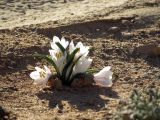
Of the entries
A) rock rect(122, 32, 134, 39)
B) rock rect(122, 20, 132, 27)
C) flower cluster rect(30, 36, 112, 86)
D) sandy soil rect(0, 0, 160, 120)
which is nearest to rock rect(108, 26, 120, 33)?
sandy soil rect(0, 0, 160, 120)

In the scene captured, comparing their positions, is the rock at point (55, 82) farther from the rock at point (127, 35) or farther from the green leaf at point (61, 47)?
the rock at point (127, 35)

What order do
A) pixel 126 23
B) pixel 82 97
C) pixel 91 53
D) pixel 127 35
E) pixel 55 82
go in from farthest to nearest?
pixel 126 23 < pixel 127 35 < pixel 91 53 < pixel 55 82 < pixel 82 97

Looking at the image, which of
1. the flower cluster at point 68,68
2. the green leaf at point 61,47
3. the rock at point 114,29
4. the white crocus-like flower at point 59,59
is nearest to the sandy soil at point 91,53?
the rock at point 114,29

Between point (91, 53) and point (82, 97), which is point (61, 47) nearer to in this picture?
point (82, 97)

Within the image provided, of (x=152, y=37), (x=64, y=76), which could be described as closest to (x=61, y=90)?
(x=64, y=76)

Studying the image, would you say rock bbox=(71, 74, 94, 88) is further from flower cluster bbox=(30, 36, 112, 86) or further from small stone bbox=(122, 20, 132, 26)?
small stone bbox=(122, 20, 132, 26)

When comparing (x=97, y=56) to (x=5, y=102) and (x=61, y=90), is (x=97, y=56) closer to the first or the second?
(x=61, y=90)

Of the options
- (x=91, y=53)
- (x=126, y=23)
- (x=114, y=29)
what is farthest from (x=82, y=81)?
(x=126, y=23)
